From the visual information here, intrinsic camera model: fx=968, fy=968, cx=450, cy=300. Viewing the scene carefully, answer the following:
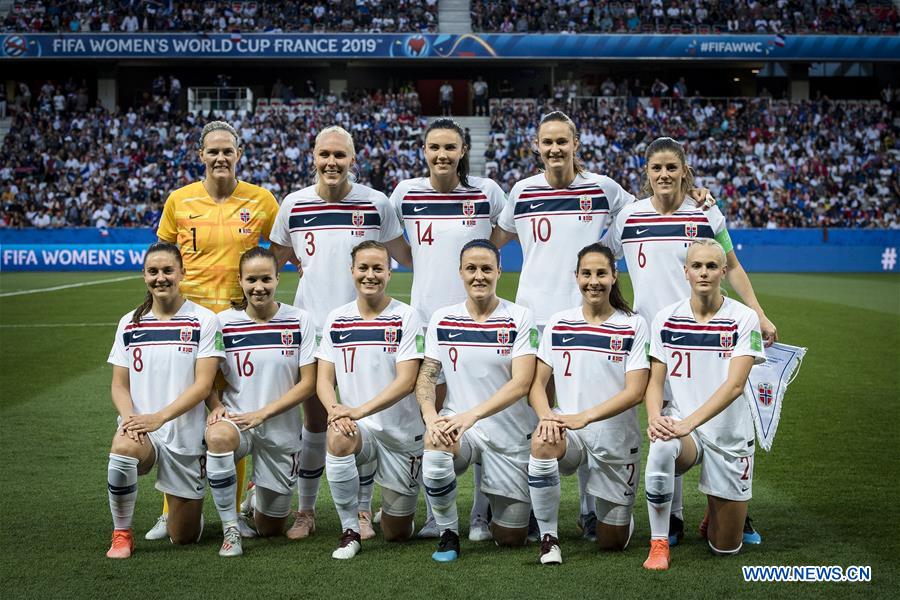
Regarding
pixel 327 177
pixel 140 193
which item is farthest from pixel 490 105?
pixel 327 177

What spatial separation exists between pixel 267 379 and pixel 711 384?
2.27 meters

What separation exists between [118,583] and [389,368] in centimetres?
164

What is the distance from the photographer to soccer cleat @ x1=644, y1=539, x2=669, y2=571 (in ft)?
14.9

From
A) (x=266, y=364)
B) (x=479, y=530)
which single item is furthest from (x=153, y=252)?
(x=479, y=530)

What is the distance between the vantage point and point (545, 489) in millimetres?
4652

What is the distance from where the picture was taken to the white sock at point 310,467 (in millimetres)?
5316

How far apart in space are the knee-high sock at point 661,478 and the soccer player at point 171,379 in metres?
2.25

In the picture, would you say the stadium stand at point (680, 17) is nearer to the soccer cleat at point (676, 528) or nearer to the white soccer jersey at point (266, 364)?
the white soccer jersey at point (266, 364)

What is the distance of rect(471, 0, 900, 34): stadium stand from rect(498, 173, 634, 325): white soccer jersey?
3012 cm

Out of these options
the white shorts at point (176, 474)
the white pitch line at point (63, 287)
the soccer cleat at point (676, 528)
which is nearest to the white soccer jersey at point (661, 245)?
the soccer cleat at point (676, 528)

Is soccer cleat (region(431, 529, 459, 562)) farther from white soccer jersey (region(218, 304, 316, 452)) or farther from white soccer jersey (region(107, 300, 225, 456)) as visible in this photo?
white soccer jersey (region(107, 300, 225, 456))

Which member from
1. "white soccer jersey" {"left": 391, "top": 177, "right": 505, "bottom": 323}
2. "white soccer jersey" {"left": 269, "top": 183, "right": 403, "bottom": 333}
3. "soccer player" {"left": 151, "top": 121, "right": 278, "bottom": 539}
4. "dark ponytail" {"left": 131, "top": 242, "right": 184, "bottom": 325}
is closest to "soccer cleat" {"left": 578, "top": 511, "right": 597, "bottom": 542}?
"white soccer jersey" {"left": 391, "top": 177, "right": 505, "bottom": 323}

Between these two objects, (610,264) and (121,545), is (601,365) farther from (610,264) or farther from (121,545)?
(121,545)

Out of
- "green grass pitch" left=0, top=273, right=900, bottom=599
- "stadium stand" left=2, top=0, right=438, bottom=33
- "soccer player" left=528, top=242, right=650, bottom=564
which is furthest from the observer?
"stadium stand" left=2, top=0, right=438, bottom=33
